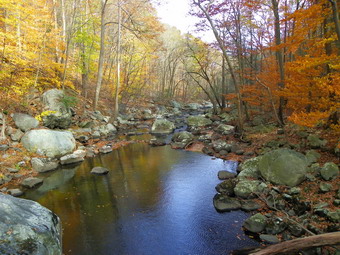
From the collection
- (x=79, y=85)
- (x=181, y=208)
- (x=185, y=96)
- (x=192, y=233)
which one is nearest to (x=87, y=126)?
(x=79, y=85)

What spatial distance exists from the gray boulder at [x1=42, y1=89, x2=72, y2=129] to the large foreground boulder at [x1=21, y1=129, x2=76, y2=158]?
2.29m

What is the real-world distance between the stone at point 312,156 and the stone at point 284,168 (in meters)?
0.20

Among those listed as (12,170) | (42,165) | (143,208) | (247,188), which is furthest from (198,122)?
(12,170)

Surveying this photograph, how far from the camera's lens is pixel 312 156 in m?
8.14

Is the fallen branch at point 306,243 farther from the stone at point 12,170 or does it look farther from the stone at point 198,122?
the stone at point 198,122

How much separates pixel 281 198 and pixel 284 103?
863 cm

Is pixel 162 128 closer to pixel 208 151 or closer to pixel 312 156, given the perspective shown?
pixel 208 151

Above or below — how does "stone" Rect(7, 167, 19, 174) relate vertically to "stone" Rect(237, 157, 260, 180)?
above

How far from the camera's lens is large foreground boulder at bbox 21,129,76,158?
1127 centimetres

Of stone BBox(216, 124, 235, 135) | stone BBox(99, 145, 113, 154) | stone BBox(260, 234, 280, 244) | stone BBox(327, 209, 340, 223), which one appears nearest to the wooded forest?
stone BBox(216, 124, 235, 135)

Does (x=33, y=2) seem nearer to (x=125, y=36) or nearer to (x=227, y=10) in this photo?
(x=125, y=36)

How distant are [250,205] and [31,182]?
8.13 meters

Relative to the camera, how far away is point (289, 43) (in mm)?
9883

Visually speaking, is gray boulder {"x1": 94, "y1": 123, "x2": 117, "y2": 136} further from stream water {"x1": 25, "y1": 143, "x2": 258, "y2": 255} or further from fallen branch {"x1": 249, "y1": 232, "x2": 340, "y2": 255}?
fallen branch {"x1": 249, "y1": 232, "x2": 340, "y2": 255}
